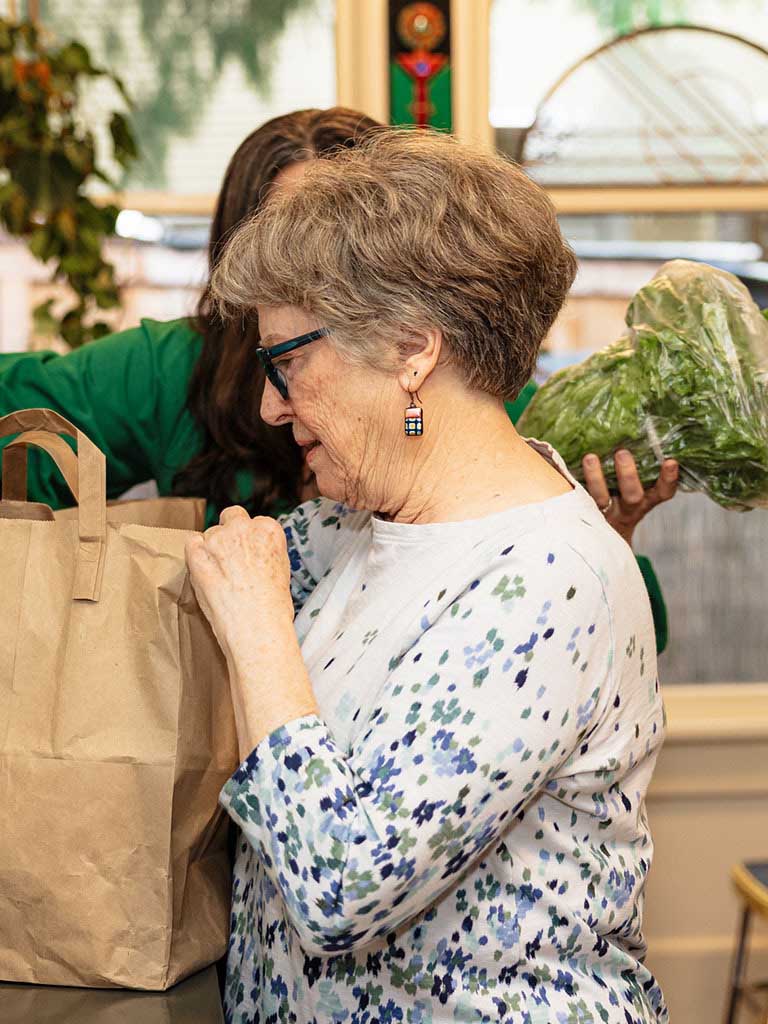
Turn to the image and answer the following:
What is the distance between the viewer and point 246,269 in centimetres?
107

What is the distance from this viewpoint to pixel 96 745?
1055 mm

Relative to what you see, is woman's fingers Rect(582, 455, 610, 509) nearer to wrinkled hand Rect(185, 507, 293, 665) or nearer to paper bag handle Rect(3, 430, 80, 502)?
wrinkled hand Rect(185, 507, 293, 665)

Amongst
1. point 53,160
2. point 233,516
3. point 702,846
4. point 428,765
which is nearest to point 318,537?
point 233,516

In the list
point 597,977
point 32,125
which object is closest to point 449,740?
point 597,977

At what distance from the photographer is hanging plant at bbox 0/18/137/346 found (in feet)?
6.95

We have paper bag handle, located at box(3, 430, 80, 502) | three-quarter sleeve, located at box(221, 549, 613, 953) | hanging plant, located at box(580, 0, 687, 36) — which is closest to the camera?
three-quarter sleeve, located at box(221, 549, 613, 953)

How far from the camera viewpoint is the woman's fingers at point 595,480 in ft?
4.62

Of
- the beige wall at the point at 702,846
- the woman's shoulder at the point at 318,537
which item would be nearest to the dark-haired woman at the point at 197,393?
the woman's shoulder at the point at 318,537

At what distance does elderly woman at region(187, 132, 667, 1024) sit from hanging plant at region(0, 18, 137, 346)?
1215 mm

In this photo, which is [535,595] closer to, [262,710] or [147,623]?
[262,710]

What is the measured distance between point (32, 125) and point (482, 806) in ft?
5.53

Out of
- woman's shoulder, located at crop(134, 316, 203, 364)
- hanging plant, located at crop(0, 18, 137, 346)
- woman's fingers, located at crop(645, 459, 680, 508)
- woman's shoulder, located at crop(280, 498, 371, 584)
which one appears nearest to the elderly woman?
woman's shoulder, located at crop(280, 498, 371, 584)

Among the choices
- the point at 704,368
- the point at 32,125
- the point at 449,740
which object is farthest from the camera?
→ the point at 32,125

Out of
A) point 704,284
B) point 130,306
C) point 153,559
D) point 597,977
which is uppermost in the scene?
point 704,284
